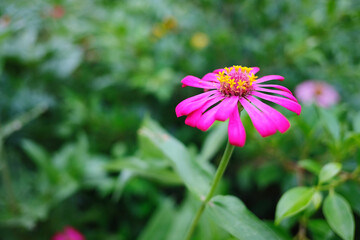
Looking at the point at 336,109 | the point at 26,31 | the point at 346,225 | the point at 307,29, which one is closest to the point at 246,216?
the point at 346,225

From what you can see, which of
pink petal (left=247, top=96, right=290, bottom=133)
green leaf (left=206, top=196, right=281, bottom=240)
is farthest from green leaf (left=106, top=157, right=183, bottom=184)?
pink petal (left=247, top=96, right=290, bottom=133)

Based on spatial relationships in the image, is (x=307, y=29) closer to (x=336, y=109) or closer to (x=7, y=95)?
(x=336, y=109)

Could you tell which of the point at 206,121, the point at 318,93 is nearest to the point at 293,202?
the point at 206,121

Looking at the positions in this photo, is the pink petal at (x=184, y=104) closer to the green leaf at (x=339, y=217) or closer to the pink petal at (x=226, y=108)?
the pink petal at (x=226, y=108)

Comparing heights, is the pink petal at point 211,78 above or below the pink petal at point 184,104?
above

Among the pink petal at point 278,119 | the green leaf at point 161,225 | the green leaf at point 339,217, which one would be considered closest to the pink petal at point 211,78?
the pink petal at point 278,119

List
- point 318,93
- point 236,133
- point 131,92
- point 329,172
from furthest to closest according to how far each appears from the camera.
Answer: point 131,92, point 318,93, point 329,172, point 236,133

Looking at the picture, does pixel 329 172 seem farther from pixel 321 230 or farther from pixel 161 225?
pixel 161 225
